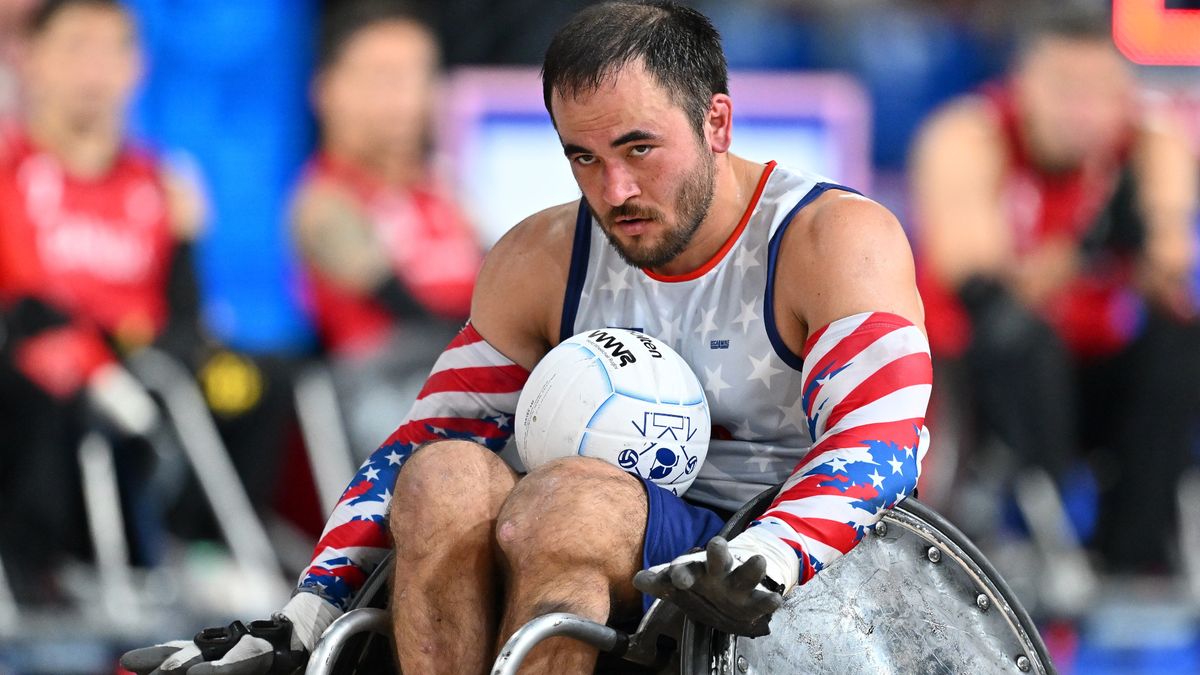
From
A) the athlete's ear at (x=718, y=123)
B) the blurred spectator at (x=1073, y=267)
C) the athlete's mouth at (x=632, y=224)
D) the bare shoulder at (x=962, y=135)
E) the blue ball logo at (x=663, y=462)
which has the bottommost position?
the blurred spectator at (x=1073, y=267)

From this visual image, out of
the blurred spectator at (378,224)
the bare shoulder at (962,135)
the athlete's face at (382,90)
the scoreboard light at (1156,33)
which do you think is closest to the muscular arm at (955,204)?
the bare shoulder at (962,135)

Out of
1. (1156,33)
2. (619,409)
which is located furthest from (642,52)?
(1156,33)

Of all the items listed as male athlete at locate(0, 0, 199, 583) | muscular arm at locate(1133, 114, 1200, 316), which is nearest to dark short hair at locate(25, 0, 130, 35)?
male athlete at locate(0, 0, 199, 583)

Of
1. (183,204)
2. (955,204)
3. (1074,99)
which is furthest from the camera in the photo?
(1074,99)

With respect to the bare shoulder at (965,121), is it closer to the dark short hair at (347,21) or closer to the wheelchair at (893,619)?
the dark short hair at (347,21)

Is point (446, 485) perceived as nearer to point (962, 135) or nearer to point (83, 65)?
point (83, 65)

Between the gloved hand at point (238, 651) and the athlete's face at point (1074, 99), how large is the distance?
5.35 m

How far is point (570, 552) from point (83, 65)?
4580mm

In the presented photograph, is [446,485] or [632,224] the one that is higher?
[632,224]

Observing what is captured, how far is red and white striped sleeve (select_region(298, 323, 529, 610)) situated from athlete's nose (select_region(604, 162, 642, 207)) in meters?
0.44

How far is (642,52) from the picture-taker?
8.45 ft

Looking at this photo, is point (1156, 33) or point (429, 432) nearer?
point (429, 432)

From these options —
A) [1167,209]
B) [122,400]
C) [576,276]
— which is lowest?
[122,400]

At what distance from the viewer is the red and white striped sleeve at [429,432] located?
2.75 metres
